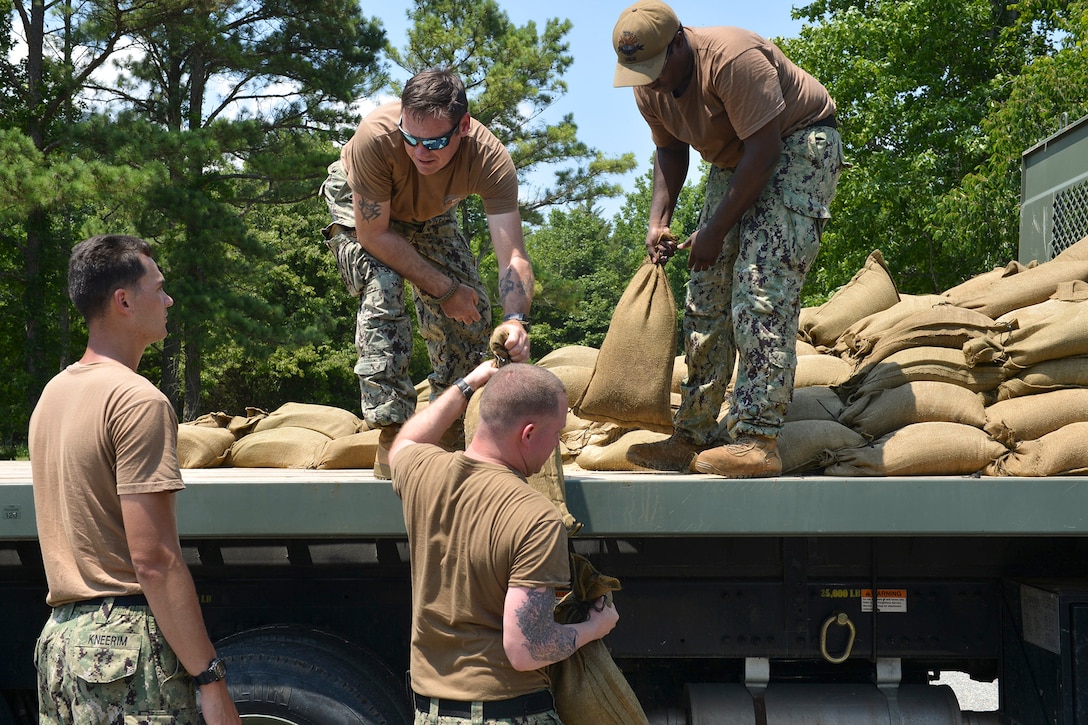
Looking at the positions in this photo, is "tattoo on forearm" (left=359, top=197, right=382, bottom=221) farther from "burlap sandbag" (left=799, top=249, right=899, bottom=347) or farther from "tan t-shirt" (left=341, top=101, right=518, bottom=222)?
"burlap sandbag" (left=799, top=249, right=899, bottom=347)

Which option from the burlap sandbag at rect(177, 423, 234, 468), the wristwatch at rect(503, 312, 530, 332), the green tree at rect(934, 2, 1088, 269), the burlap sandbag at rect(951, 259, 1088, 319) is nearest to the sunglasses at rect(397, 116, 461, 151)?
the wristwatch at rect(503, 312, 530, 332)

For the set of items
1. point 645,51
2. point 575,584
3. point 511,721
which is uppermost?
point 645,51

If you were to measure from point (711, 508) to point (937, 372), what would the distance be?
1169 millimetres

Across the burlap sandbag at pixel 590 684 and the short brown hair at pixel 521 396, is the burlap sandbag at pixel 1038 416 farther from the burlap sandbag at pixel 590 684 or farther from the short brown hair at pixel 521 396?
the short brown hair at pixel 521 396

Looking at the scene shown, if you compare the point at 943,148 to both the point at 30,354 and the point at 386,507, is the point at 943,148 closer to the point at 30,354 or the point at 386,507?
the point at 30,354

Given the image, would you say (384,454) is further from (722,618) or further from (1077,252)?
(1077,252)

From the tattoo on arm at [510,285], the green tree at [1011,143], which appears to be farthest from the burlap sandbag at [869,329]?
the green tree at [1011,143]

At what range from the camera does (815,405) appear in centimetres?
345

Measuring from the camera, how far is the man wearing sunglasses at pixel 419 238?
3.00 m

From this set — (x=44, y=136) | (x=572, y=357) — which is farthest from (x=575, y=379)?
(x=44, y=136)

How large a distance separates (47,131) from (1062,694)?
18.3 meters

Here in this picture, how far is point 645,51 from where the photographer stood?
3.09 m

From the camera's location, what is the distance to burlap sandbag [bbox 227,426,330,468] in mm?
3795

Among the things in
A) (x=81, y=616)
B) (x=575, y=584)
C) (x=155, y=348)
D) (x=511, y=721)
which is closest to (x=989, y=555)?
(x=575, y=584)
